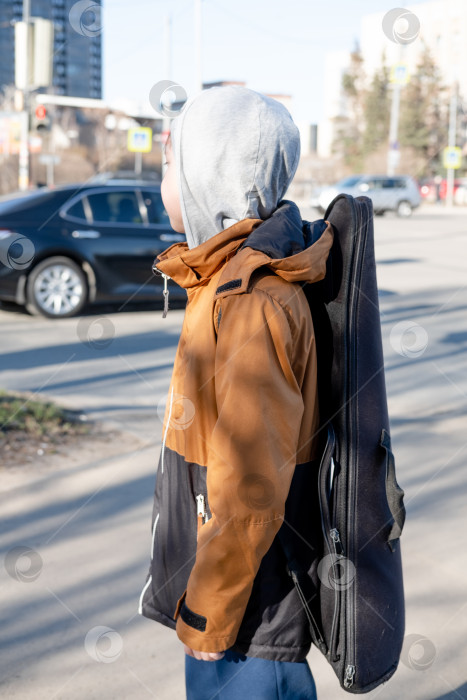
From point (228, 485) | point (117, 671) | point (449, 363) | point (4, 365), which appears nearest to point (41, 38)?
point (4, 365)

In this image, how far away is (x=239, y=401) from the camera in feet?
4.63

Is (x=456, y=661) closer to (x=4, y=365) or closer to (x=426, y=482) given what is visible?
(x=426, y=482)

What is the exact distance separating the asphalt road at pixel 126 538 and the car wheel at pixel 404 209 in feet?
90.4

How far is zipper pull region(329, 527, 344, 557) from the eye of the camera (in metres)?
1.58

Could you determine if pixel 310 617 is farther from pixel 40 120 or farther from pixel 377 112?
pixel 377 112

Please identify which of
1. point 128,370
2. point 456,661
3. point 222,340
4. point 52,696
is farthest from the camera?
point 128,370

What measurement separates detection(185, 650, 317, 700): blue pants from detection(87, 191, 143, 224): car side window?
8.23 meters

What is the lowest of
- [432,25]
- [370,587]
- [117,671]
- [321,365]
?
[117,671]

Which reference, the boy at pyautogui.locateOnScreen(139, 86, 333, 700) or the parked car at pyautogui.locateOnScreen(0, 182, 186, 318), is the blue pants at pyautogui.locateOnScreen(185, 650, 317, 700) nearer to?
the boy at pyautogui.locateOnScreen(139, 86, 333, 700)

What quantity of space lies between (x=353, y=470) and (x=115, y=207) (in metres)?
8.42

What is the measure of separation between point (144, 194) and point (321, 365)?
27.8 feet

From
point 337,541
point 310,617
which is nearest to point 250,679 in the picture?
point 310,617

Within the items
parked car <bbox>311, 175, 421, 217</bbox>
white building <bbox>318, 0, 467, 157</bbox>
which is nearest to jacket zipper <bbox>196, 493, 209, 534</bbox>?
parked car <bbox>311, 175, 421, 217</bbox>

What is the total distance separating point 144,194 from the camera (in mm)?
9766
